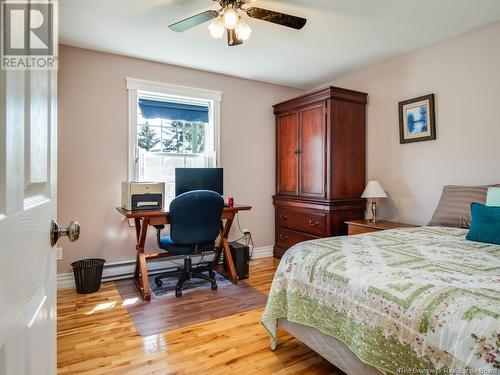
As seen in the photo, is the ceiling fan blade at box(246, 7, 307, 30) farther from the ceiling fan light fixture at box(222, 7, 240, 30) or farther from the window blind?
the window blind

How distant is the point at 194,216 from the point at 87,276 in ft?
3.85

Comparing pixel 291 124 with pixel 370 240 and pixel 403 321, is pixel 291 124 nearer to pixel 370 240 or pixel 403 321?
pixel 370 240

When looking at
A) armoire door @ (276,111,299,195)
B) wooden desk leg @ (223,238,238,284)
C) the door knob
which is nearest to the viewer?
the door knob

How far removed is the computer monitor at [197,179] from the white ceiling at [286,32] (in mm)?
1230

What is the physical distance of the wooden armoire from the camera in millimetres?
3416

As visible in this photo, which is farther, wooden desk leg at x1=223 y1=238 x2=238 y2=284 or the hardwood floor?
wooden desk leg at x1=223 y1=238 x2=238 y2=284

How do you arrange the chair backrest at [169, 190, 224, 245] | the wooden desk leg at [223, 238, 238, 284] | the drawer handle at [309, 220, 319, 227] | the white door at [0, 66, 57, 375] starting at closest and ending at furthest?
the white door at [0, 66, 57, 375]
the chair backrest at [169, 190, 224, 245]
the wooden desk leg at [223, 238, 238, 284]
the drawer handle at [309, 220, 319, 227]

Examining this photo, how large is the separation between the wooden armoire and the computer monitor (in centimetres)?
104

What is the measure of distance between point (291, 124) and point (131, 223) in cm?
229

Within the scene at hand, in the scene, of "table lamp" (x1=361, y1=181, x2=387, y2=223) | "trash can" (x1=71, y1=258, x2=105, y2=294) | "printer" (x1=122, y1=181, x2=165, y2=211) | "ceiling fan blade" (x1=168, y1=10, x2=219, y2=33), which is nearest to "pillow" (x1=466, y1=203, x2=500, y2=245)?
"table lamp" (x1=361, y1=181, x2=387, y2=223)

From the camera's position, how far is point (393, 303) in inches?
46.2

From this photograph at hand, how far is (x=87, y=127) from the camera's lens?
3.13 meters

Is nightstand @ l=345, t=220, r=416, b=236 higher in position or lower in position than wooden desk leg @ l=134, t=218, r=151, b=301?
higher

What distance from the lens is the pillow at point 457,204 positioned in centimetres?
241
